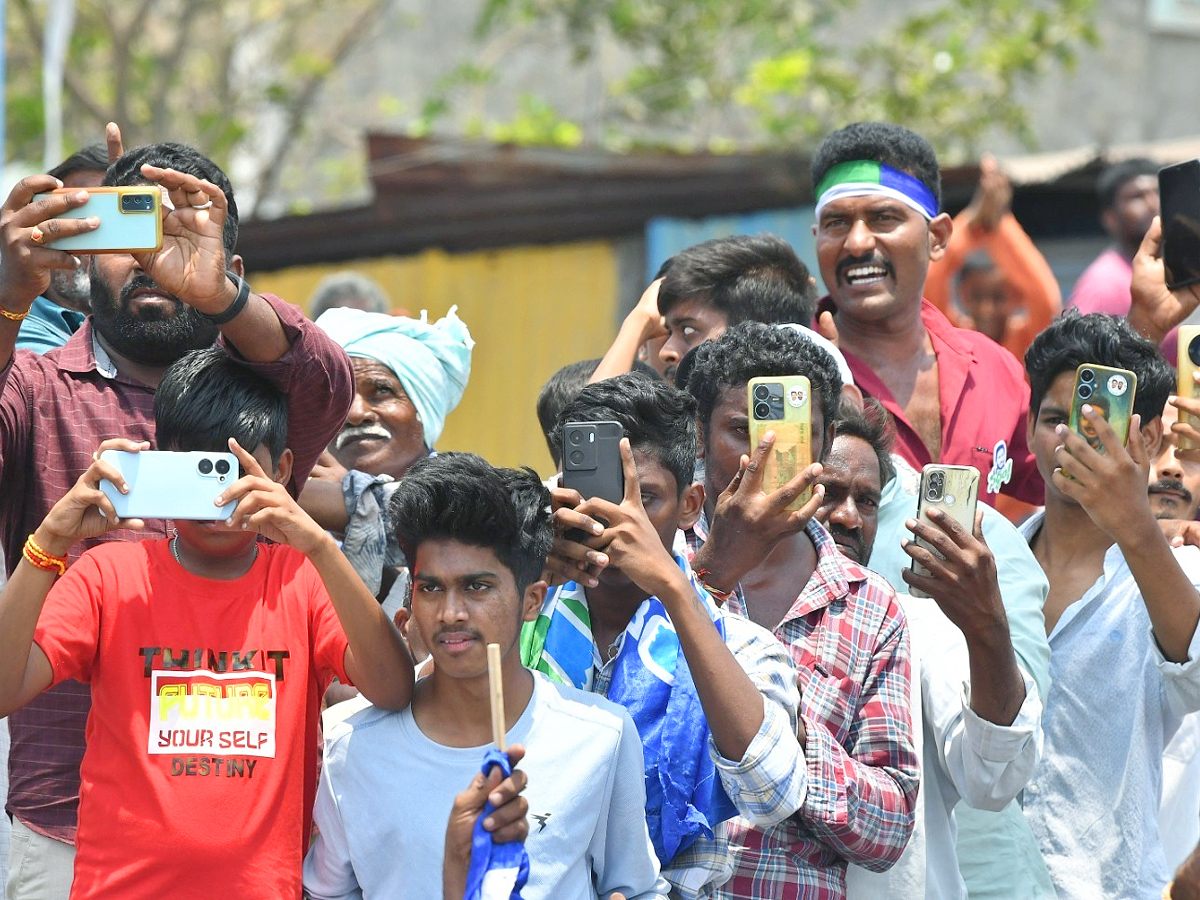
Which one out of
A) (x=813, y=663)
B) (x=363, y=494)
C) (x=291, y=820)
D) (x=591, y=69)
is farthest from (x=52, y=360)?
(x=591, y=69)

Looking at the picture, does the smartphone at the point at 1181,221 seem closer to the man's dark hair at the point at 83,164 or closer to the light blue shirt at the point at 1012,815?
A: the light blue shirt at the point at 1012,815

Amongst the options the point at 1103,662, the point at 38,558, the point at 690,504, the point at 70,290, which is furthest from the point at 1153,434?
the point at 70,290

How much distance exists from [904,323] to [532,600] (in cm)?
210

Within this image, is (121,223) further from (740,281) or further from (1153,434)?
(1153,434)

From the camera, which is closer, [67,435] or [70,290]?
[67,435]

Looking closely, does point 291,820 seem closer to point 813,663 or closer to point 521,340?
point 813,663

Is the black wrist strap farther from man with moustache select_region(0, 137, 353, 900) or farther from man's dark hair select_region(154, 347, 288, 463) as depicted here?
man's dark hair select_region(154, 347, 288, 463)

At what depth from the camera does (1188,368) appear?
436cm

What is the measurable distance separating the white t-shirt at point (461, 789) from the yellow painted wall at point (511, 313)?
5.95m

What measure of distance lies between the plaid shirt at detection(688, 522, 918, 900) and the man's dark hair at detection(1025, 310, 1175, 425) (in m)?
0.87

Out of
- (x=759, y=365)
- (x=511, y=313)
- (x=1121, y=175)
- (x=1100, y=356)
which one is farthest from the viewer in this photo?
(x=511, y=313)

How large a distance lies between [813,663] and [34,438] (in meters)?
1.70

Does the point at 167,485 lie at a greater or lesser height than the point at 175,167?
lesser

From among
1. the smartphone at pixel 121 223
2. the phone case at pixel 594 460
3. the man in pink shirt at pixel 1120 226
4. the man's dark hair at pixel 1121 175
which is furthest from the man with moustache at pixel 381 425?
the man's dark hair at pixel 1121 175
